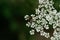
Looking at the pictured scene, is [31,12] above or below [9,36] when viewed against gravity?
above

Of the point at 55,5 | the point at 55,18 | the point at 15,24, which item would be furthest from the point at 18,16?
the point at 55,5

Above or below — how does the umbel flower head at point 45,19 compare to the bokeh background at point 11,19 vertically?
above

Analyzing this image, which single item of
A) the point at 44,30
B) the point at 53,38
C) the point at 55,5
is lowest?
the point at 53,38

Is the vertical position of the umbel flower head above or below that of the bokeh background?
above

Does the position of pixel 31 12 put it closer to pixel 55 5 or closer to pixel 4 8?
pixel 55 5

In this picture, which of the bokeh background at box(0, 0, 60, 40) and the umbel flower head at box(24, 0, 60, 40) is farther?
the umbel flower head at box(24, 0, 60, 40)

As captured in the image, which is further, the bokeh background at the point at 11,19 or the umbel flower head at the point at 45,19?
the umbel flower head at the point at 45,19

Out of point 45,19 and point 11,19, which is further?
point 45,19

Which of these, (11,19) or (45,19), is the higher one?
(45,19)
